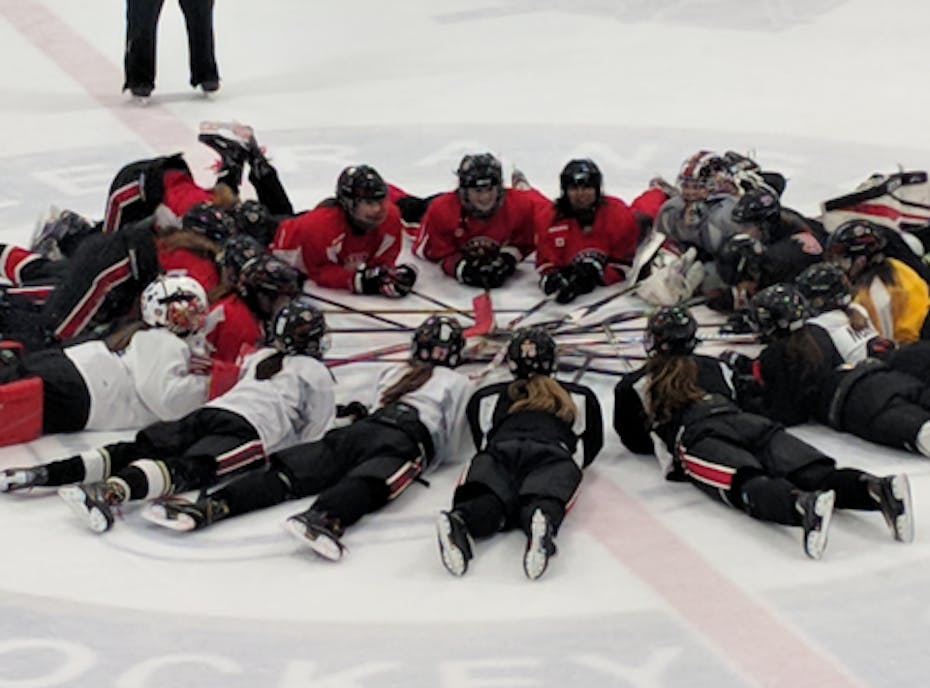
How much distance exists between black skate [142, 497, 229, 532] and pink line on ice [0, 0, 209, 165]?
4.58 m

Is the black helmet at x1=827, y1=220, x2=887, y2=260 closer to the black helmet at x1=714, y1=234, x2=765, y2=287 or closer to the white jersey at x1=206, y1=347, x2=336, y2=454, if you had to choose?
the black helmet at x1=714, y1=234, x2=765, y2=287

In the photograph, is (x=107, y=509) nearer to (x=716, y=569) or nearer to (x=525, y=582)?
(x=525, y=582)

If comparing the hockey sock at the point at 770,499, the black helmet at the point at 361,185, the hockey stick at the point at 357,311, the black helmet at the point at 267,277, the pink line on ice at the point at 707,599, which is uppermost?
the black helmet at the point at 361,185

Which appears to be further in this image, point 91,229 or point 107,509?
point 91,229

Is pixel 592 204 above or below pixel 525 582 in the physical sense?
above

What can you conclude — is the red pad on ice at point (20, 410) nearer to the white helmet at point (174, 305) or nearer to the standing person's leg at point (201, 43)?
the white helmet at point (174, 305)

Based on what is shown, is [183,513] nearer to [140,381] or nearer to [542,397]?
[140,381]

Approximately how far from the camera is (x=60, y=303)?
8.03m

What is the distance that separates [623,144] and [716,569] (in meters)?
4.98

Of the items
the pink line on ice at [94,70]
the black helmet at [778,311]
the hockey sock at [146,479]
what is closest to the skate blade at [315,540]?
the hockey sock at [146,479]

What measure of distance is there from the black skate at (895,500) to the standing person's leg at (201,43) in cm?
629

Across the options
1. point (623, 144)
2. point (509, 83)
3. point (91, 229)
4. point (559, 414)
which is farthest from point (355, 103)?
point (559, 414)

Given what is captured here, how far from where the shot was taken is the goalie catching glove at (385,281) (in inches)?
344

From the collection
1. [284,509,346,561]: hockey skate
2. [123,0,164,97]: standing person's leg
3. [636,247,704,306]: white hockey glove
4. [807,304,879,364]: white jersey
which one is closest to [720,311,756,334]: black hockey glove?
[636,247,704,306]: white hockey glove
